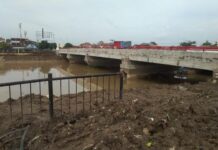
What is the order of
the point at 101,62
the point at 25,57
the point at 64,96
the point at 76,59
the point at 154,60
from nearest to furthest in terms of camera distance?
the point at 64,96 → the point at 154,60 → the point at 101,62 → the point at 76,59 → the point at 25,57

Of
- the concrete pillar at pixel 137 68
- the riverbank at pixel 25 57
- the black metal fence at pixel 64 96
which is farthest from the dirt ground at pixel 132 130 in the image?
the riverbank at pixel 25 57

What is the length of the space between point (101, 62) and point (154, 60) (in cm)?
1583

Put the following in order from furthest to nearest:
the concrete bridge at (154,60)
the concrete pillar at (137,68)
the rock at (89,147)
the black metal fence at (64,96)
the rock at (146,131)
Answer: the concrete pillar at (137,68) → the concrete bridge at (154,60) → the black metal fence at (64,96) → the rock at (146,131) → the rock at (89,147)

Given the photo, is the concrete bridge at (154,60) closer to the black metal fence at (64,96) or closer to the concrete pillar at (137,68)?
the concrete pillar at (137,68)

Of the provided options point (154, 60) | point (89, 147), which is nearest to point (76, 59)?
point (154, 60)

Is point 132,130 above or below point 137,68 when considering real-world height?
above

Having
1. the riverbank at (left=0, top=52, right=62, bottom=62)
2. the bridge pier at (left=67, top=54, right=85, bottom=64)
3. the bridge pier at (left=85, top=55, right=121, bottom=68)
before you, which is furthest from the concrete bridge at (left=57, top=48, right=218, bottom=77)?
the riverbank at (left=0, top=52, right=62, bottom=62)

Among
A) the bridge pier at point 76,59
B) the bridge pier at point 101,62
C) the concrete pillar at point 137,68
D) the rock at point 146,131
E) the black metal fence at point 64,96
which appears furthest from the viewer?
the bridge pier at point 76,59

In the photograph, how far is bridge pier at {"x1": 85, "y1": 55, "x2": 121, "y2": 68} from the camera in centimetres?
3005

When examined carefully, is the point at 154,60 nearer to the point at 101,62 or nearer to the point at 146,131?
the point at 146,131

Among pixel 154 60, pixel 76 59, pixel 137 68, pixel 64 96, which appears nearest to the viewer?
pixel 64 96

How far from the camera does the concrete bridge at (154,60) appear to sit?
38.3 feet

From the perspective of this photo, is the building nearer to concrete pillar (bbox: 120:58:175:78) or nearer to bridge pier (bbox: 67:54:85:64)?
bridge pier (bbox: 67:54:85:64)

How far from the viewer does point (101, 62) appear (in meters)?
30.7
